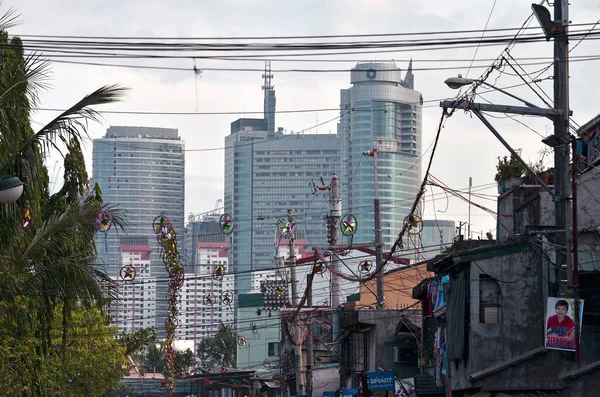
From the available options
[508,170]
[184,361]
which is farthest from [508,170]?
[184,361]

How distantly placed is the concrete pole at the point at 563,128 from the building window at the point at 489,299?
6.36m

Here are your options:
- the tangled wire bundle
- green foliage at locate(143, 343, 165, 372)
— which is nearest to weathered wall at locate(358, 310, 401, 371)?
the tangled wire bundle

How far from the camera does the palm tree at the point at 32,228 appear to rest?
68.2 ft

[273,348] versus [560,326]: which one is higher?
[560,326]

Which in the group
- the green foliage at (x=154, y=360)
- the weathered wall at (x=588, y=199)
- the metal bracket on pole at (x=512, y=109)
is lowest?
the green foliage at (x=154, y=360)

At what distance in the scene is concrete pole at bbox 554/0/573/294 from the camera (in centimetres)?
2203

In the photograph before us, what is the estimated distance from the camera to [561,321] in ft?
71.5

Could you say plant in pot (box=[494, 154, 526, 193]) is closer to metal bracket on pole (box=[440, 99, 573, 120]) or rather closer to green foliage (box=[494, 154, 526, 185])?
green foliage (box=[494, 154, 526, 185])

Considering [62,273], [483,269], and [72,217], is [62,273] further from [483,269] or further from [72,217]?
[483,269]

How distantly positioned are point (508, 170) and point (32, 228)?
19.6 meters

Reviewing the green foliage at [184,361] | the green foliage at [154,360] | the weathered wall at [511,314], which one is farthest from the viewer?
the green foliage at [154,360]

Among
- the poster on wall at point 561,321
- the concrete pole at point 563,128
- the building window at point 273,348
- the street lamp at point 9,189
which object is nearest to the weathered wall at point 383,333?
the poster on wall at point 561,321

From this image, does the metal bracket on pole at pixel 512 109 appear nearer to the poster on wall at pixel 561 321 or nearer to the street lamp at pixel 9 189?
the poster on wall at pixel 561 321

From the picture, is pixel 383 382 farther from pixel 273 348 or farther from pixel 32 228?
pixel 273 348
